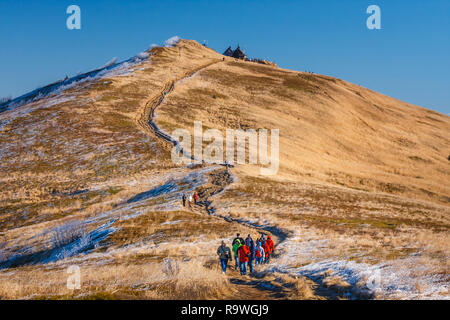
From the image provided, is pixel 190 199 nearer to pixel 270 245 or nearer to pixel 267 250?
pixel 270 245

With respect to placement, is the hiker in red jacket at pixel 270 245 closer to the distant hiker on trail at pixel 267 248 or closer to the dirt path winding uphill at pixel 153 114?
the distant hiker on trail at pixel 267 248

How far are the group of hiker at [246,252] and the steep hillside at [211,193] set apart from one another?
63 cm

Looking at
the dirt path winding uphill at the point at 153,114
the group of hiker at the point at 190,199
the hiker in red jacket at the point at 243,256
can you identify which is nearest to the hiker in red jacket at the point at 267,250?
the hiker in red jacket at the point at 243,256

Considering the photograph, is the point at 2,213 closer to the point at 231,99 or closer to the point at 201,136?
the point at 201,136

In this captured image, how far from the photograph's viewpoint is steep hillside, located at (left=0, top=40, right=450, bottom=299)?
16.0m

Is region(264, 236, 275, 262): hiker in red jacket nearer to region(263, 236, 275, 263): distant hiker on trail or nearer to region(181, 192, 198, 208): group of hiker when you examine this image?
region(263, 236, 275, 263): distant hiker on trail

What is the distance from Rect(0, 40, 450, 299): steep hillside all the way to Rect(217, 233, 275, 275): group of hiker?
2.05 feet

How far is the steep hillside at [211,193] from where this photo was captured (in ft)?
52.4

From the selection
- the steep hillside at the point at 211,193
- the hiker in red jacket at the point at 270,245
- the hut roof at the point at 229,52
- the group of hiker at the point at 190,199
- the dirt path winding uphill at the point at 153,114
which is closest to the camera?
the steep hillside at the point at 211,193

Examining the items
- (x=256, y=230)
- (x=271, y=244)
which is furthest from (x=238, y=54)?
(x=271, y=244)

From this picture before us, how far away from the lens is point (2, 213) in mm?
39188

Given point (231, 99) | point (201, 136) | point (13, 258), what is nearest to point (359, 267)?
point (13, 258)

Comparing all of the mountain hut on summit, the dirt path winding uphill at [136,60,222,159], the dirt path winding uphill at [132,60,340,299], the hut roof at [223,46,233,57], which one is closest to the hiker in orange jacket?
the dirt path winding uphill at [132,60,340,299]

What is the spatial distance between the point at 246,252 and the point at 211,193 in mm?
18485
